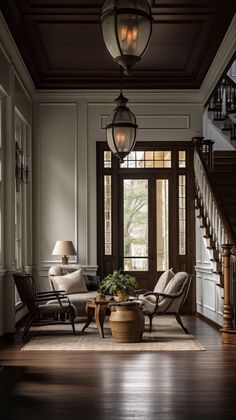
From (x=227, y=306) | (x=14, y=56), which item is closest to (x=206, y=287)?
(x=227, y=306)

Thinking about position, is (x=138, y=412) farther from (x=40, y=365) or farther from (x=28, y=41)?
(x=28, y=41)

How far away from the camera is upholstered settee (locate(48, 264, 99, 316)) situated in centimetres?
1006

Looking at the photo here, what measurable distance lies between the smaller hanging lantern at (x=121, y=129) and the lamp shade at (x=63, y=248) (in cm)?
292

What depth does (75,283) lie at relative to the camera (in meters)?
10.5

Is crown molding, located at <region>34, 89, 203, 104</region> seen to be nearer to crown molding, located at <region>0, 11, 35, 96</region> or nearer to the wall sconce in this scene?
crown molding, located at <region>0, 11, 35, 96</region>

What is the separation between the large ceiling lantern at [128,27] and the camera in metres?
4.82

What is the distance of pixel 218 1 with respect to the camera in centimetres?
766

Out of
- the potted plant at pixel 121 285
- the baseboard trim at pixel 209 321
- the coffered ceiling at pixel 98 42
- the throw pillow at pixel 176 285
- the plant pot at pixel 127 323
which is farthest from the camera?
the baseboard trim at pixel 209 321

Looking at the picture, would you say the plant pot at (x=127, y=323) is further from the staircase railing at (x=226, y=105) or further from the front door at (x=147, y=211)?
the staircase railing at (x=226, y=105)

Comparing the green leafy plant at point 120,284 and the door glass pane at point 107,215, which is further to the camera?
the door glass pane at point 107,215

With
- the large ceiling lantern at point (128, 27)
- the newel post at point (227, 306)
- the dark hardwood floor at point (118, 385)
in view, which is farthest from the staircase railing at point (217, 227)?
the large ceiling lantern at point (128, 27)

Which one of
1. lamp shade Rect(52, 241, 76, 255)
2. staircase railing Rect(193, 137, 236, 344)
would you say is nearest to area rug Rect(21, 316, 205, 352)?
staircase railing Rect(193, 137, 236, 344)

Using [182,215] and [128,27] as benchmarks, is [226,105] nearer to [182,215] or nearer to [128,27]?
[182,215]

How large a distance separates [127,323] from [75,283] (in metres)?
2.56
